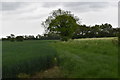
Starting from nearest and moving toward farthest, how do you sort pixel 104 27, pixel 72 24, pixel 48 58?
1. pixel 48 58
2. pixel 72 24
3. pixel 104 27

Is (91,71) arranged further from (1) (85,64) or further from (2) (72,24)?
(2) (72,24)

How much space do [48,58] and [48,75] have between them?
360 cm

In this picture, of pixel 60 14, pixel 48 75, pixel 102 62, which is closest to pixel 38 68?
pixel 48 75

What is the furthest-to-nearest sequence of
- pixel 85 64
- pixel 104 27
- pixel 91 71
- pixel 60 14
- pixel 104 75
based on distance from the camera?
pixel 104 27 → pixel 60 14 → pixel 85 64 → pixel 91 71 → pixel 104 75

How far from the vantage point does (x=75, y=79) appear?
11.1 m

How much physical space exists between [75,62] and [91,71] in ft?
8.08

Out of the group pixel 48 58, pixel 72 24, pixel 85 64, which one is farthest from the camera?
pixel 72 24

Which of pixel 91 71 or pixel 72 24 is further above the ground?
pixel 72 24

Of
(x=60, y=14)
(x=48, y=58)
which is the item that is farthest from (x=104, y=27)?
(x=48, y=58)

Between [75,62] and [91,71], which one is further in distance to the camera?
[75,62]

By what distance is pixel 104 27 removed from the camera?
10975 cm

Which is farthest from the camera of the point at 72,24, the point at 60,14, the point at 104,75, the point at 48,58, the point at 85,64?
the point at 60,14

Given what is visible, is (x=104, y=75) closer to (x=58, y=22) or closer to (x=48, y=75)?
(x=48, y=75)

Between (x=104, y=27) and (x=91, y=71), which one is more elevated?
(x=104, y=27)
